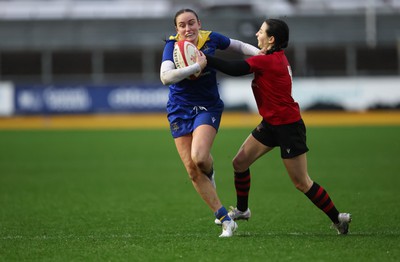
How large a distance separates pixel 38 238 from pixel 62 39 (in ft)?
105

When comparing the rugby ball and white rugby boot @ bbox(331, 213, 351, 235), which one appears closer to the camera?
the rugby ball

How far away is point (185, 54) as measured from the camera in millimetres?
7973

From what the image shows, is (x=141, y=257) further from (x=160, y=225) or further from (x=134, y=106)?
(x=134, y=106)

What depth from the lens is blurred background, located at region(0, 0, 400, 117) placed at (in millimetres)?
30234

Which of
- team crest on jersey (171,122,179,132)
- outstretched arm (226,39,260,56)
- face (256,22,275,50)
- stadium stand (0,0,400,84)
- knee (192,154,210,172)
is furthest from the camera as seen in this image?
stadium stand (0,0,400,84)

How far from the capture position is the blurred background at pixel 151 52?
30.2m

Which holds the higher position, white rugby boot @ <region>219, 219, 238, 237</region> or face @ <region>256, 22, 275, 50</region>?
face @ <region>256, 22, 275, 50</region>

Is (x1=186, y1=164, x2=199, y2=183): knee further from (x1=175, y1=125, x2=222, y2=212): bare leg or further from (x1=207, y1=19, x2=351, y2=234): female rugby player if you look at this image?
(x1=207, y1=19, x2=351, y2=234): female rugby player

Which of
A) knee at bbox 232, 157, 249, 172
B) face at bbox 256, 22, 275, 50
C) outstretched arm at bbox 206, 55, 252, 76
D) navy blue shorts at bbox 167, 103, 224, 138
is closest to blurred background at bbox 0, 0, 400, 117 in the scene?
knee at bbox 232, 157, 249, 172

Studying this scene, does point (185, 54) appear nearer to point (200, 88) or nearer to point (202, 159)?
point (200, 88)

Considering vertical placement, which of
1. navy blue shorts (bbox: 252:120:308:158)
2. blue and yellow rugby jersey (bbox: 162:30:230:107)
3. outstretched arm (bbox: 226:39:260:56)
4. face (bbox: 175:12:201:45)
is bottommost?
navy blue shorts (bbox: 252:120:308:158)

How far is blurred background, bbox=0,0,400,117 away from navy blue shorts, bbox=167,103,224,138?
21491 mm

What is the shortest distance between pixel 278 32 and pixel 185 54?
96cm

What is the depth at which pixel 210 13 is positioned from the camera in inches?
1624
